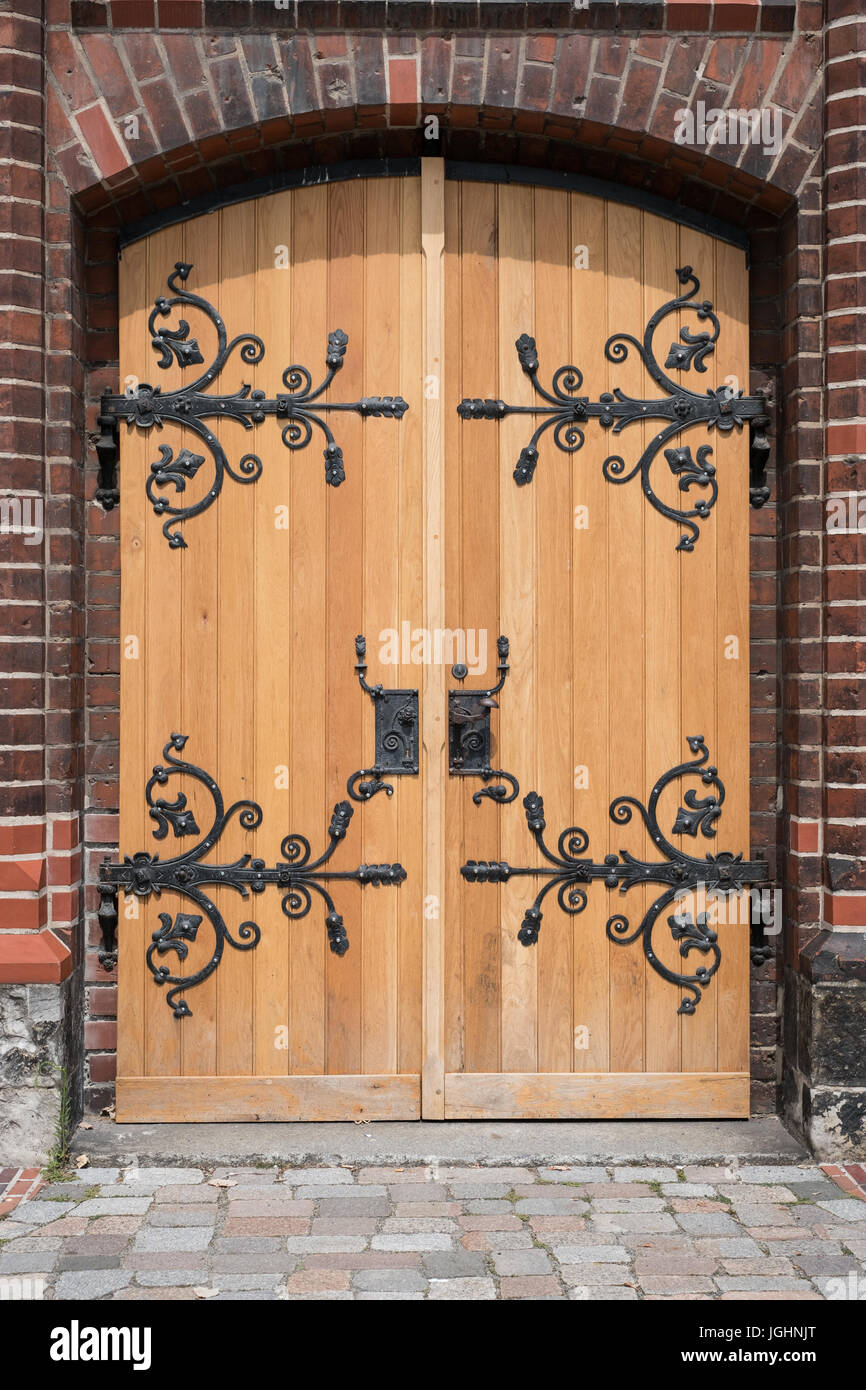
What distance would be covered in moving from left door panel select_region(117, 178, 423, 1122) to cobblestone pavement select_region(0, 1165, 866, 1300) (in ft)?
Result: 1.62

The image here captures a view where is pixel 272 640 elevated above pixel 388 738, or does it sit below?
above

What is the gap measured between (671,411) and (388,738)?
142cm

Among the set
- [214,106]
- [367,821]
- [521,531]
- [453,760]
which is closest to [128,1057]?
[367,821]

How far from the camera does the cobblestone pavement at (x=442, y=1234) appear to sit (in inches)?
121

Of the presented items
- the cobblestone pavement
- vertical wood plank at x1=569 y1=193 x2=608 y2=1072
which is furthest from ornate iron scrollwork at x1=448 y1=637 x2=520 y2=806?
the cobblestone pavement

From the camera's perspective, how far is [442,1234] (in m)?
3.37

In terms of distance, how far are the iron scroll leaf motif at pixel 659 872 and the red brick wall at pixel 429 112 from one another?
10.3 inches

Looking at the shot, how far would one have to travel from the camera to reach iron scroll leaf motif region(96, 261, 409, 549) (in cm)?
416

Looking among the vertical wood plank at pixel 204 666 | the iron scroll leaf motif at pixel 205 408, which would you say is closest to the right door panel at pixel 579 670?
the iron scroll leaf motif at pixel 205 408

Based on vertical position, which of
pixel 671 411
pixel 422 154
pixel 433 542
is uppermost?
pixel 422 154

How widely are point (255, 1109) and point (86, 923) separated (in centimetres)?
81

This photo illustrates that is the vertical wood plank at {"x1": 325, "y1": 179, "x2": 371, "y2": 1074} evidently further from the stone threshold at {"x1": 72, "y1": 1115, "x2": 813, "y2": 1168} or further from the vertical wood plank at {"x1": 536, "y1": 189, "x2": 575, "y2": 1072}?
the vertical wood plank at {"x1": 536, "y1": 189, "x2": 575, "y2": 1072}

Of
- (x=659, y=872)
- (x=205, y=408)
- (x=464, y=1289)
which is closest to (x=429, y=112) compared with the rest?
(x=205, y=408)

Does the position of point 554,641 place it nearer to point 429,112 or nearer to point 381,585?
point 381,585
